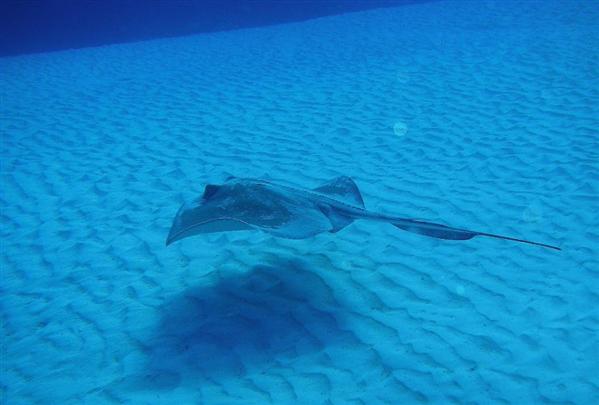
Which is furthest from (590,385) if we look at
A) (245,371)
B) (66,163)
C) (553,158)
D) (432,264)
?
(66,163)

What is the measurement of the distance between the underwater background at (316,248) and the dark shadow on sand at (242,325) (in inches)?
0.7

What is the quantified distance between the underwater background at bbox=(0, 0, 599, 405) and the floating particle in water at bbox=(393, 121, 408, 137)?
0.02 metres

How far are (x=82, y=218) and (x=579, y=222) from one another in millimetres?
5911

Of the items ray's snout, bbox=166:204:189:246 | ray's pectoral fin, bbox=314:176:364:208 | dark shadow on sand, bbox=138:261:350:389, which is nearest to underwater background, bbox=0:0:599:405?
dark shadow on sand, bbox=138:261:350:389

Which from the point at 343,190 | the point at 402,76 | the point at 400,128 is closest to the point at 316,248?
the point at 343,190

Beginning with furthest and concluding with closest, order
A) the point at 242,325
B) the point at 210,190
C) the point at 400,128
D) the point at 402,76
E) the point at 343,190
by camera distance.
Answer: the point at 402,76 → the point at 400,128 → the point at 343,190 → the point at 210,190 → the point at 242,325

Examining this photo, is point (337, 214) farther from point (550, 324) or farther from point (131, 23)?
point (131, 23)

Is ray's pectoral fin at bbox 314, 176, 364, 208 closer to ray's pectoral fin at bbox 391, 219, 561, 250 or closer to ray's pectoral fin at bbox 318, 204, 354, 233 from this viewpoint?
ray's pectoral fin at bbox 318, 204, 354, 233

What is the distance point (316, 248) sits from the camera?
4.68 meters

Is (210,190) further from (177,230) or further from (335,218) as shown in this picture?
(335,218)

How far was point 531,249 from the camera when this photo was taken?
460cm

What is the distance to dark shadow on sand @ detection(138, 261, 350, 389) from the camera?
3268 mm

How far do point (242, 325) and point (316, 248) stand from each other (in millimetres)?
1345

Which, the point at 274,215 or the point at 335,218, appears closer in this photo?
the point at 274,215
